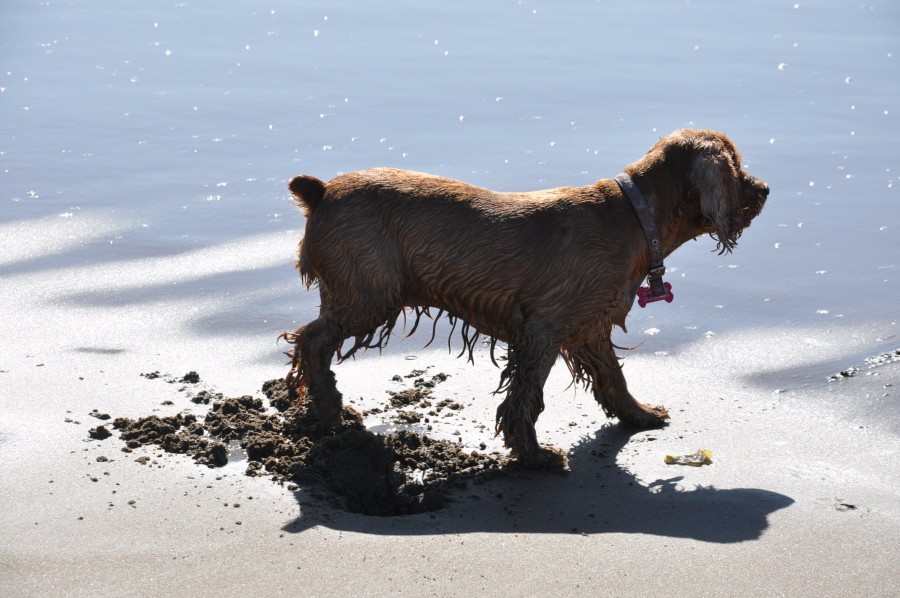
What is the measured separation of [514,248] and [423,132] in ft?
18.7

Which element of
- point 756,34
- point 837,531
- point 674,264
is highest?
point 756,34

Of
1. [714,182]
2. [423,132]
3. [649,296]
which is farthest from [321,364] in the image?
[423,132]

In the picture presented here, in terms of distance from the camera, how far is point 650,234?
18.5ft

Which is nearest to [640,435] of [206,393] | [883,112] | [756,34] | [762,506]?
[762,506]

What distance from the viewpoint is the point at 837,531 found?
4789 mm

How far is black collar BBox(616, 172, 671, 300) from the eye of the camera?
5621 mm

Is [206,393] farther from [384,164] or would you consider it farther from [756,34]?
[756,34]

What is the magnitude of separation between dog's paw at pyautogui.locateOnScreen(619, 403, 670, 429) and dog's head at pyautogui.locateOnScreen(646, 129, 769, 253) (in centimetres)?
94

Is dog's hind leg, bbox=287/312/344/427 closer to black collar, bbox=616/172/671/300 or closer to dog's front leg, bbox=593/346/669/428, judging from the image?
dog's front leg, bbox=593/346/669/428

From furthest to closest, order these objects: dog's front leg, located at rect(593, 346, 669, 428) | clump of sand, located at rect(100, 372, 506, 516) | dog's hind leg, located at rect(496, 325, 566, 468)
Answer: dog's front leg, located at rect(593, 346, 669, 428) → dog's hind leg, located at rect(496, 325, 566, 468) → clump of sand, located at rect(100, 372, 506, 516)

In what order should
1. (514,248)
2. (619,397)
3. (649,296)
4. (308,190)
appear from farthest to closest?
(619,397), (649,296), (308,190), (514,248)

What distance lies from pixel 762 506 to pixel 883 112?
755cm

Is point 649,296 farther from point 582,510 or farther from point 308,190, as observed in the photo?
point 308,190

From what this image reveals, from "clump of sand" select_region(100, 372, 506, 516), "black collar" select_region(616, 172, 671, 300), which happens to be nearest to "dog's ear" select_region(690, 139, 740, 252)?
"black collar" select_region(616, 172, 671, 300)
